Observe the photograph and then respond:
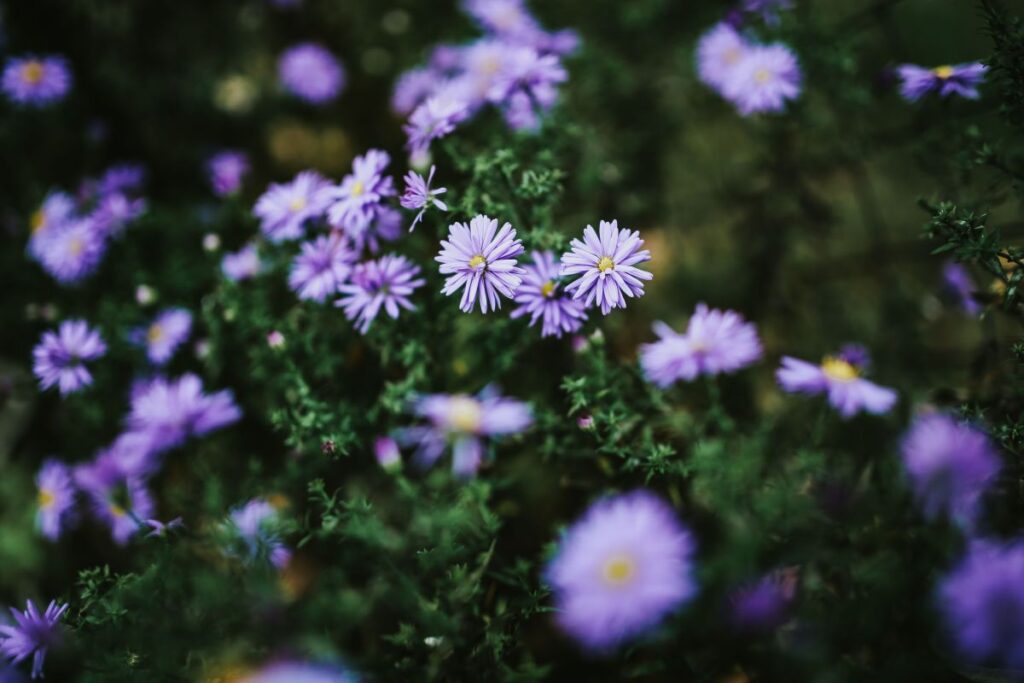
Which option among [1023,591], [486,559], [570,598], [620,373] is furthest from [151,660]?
[1023,591]

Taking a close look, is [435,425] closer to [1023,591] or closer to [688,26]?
[1023,591]

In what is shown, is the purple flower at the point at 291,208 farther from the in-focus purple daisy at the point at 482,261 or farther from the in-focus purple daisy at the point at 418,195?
the in-focus purple daisy at the point at 482,261

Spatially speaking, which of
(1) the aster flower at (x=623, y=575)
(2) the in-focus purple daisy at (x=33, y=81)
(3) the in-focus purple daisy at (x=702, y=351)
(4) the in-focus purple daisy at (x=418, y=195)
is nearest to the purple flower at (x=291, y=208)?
(4) the in-focus purple daisy at (x=418, y=195)

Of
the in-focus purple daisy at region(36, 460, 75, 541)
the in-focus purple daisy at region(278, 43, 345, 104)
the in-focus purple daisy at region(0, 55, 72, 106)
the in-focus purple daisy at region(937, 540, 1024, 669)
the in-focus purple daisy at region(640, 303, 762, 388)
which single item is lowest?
the in-focus purple daisy at region(937, 540, 1024, 669)

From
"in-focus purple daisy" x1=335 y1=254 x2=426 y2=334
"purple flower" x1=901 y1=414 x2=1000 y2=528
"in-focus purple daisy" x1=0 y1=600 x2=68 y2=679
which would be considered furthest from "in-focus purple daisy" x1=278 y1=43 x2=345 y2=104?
"purple flower" x1=901 y1=414 x2=1000 y2=528

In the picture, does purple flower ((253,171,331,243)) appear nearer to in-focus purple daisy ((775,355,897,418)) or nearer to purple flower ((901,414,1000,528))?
in-focus purple daisy ((775,355,897,418))

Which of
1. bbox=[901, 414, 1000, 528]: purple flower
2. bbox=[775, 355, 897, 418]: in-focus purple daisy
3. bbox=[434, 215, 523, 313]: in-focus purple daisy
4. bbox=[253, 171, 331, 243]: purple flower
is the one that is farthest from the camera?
bbox=[253, 171, 331, 243]: purple flower

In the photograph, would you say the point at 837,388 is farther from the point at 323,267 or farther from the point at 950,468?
the point at 323,267
